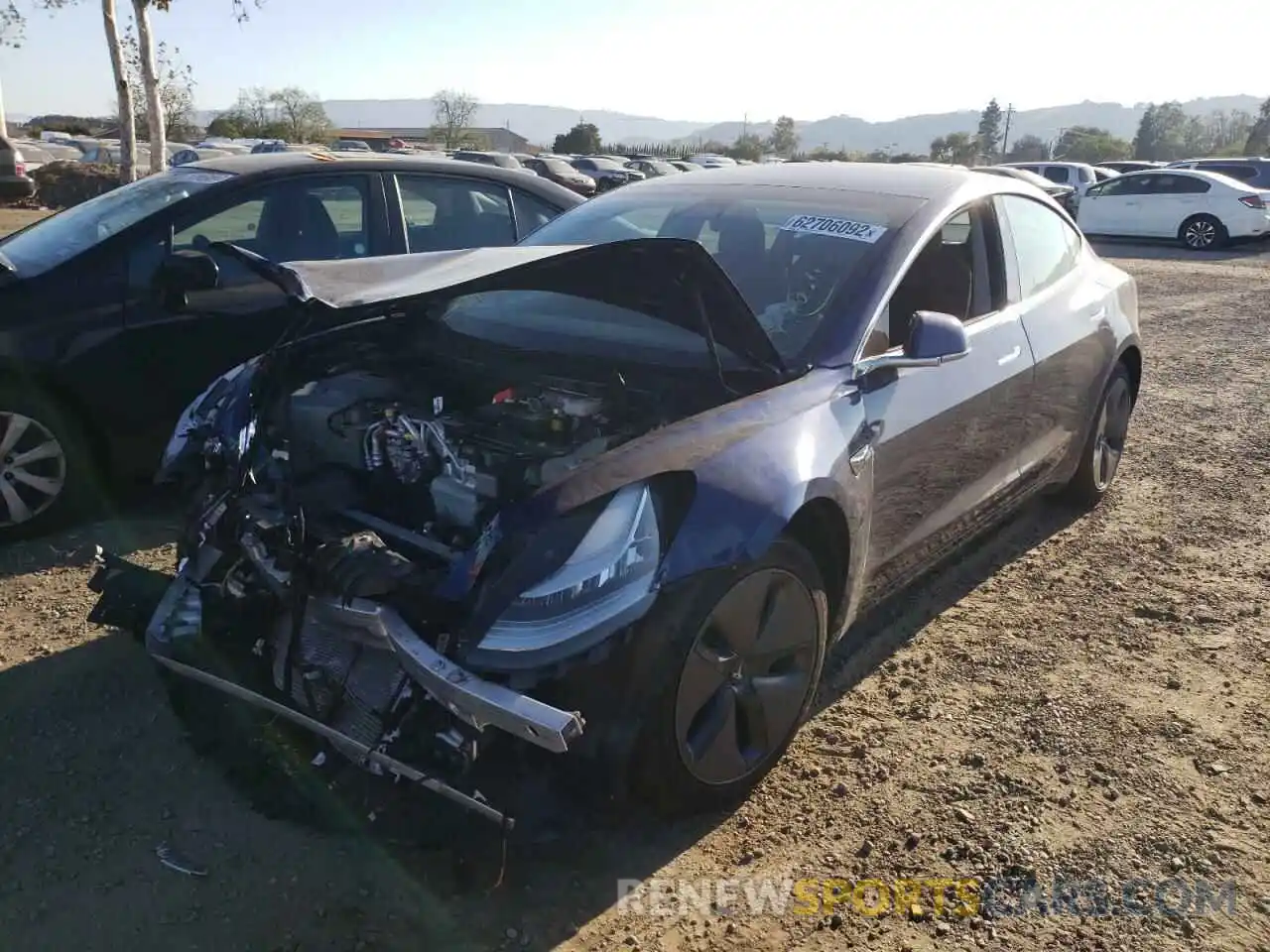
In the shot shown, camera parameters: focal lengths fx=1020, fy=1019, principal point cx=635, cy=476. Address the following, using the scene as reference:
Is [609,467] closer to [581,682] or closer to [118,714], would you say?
[581,682]

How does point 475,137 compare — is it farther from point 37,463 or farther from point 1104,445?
point 1104,445

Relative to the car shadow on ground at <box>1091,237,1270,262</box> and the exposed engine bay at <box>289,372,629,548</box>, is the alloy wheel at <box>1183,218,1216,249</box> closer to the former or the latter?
the car shadow on ground at <box>1091,237,1270,262</box>

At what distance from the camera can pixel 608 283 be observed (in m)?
2.97

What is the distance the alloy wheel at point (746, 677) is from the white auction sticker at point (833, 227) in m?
1.35

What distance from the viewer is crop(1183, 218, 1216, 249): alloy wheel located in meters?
19.6

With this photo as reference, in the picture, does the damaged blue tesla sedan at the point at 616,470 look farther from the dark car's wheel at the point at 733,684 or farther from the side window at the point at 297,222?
the side window at the point at 297,222

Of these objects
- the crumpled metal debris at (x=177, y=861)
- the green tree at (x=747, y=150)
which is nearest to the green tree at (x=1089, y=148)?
the green tree at (x=747, y=150)

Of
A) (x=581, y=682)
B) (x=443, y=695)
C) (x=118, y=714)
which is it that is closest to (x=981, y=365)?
(x=581, y=682)

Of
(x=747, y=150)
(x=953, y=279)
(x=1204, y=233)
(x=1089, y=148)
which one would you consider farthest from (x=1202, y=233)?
(x=1089, y=148)

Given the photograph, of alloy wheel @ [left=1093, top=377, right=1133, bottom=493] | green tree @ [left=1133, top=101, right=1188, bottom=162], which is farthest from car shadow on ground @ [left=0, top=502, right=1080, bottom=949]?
green tree @ [left=1133, top=101, right=1188, bottom=162]

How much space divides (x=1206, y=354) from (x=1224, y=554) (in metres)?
5.55

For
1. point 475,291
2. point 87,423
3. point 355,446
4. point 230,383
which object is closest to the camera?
point 475,291

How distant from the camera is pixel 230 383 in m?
3.44

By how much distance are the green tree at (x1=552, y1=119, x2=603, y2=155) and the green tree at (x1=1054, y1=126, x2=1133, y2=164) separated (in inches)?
1301
